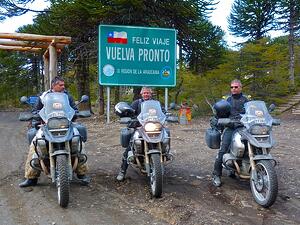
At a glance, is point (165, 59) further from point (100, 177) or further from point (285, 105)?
point (285, 105)

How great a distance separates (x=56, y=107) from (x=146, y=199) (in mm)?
1542

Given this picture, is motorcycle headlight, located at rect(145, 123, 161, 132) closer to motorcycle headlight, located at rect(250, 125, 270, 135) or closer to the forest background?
motorcycle headlight, located at rect(250, 125, 270, 135)

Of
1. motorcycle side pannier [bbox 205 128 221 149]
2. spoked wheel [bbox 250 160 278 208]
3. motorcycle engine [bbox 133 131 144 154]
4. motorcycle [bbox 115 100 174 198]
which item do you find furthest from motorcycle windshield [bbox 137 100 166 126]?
spoked wheel [bbox 250 160 278 208]

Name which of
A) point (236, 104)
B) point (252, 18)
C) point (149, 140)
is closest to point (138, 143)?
point (149, 140)

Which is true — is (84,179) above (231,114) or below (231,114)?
below

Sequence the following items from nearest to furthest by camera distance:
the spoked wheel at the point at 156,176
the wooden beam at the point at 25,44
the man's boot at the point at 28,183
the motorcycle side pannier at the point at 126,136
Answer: the spoked wheel at the point at 156,176 < the man's boot at the point at 28,183 < the motorcycle side pannier at the point at 126,136 < the wooden beam at the point at 25,44

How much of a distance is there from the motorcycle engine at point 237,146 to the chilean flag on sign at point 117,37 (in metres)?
8.97

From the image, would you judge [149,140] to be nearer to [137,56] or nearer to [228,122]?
[228,122]

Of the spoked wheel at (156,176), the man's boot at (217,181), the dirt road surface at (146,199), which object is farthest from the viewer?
the man's boot at (217,181)

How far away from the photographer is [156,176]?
464 cm

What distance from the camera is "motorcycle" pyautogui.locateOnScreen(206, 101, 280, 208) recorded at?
438 centimetres

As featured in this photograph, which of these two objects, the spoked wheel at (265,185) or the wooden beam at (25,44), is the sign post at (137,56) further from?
the spoked wheel at (265,185)

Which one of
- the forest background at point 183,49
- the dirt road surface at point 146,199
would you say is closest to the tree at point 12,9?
the forest background at point 183,49

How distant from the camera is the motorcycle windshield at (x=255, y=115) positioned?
4.75 meters
